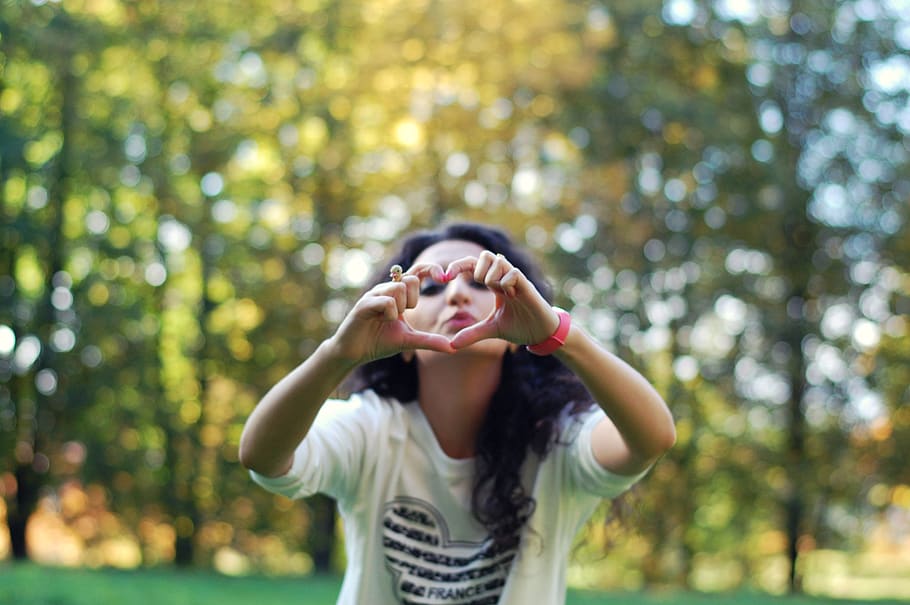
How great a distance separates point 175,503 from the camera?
599 inches

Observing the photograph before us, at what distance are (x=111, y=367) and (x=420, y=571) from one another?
42.8 feet

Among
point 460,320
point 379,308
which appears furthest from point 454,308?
point 379,308

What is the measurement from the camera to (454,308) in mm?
2611

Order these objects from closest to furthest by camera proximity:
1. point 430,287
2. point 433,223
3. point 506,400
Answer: point 430,287, point 506,400, point 433,223

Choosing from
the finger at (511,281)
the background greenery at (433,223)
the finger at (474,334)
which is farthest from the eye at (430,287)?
the background greenery at (433,223)

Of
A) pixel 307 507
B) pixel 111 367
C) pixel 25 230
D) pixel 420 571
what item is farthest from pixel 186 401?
pixel 420 571

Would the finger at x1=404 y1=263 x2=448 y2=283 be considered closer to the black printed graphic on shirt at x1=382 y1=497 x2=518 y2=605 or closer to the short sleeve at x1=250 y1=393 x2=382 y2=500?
the short sleeve at x1=250 y1=393 x2=382 y2=500

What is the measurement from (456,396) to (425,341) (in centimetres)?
69

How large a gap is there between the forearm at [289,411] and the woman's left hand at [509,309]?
0.93 feet

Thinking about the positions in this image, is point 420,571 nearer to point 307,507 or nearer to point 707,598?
point 707,598

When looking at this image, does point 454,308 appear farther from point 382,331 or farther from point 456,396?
point 382,331

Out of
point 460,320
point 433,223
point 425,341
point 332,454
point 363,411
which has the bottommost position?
point 332,454

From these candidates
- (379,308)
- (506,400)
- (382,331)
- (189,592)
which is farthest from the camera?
(189,592)

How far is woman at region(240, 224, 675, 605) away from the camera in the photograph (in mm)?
2402
